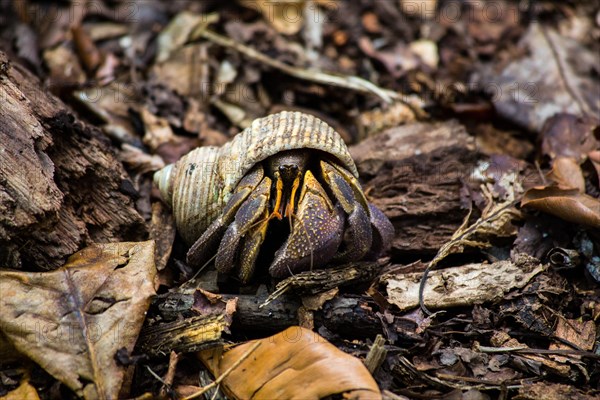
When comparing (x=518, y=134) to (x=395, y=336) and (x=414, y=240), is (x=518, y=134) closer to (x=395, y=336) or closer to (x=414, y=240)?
(x=414, y=240)

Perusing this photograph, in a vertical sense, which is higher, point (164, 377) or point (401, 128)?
point (401, 128)

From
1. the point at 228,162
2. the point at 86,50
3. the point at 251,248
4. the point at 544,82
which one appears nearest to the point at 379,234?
the point at 251,248

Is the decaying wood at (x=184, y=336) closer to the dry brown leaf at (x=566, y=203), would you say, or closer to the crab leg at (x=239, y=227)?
the crab leg at (x=239, y=227)

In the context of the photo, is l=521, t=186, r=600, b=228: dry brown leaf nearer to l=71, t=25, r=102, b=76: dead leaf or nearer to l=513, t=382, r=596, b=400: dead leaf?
l=513, t=382, r=596, b=400: dead leaf

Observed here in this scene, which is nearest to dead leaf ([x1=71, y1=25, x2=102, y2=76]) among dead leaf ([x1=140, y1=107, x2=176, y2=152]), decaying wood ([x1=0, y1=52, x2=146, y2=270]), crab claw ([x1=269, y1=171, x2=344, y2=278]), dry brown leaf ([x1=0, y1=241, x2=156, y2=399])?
dead leaf ([x1=140, y1=107, x2=176, y2=152])

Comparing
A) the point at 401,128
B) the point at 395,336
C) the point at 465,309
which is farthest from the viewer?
the point at 401,128

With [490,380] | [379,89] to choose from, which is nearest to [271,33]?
[379,89]

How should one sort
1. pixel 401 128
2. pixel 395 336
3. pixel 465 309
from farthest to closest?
pixel 401 128 < pixel 465 309 < pixel 395 336

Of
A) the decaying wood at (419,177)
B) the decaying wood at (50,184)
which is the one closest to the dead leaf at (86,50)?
the decaying wood at (50,184)

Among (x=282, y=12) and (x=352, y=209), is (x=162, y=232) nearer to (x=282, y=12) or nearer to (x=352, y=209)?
(x=352, y=209)
